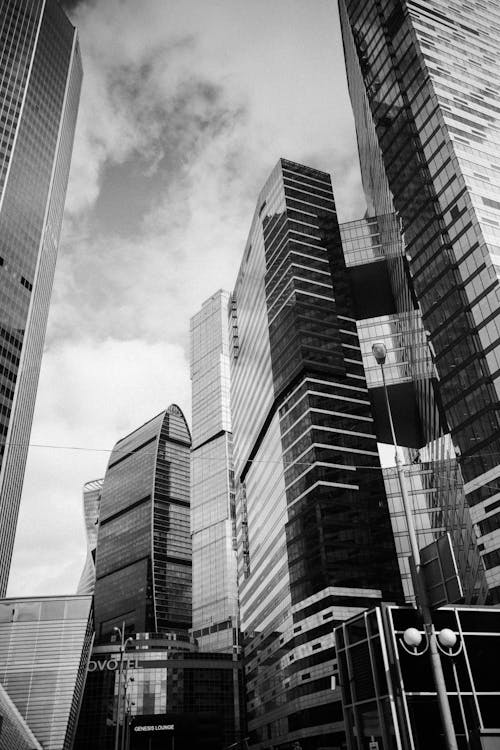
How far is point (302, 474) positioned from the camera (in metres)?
126

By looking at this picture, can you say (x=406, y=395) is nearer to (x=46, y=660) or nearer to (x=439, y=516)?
(x=439, y=516)

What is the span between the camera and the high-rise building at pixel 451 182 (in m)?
89.6

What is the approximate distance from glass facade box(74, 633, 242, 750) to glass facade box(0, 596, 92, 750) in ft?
121

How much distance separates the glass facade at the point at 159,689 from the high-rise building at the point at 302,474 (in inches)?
262

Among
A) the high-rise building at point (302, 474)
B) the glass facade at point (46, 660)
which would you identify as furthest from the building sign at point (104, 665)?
the glass facade at point (46, 660)

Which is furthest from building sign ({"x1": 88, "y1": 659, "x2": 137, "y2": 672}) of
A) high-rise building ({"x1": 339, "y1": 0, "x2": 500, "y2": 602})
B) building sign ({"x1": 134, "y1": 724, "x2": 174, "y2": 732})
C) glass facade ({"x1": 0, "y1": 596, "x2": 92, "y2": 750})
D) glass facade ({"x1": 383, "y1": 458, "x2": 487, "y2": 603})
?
high-rise building ({"x1": 339, "y1": 0, "x2": 500, "y2": 602})

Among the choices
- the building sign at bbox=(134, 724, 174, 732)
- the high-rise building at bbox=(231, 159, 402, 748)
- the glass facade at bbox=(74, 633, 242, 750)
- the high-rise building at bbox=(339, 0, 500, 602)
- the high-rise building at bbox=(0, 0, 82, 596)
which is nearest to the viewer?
the high-rise building at bbox=(339, 0, 500, 602)

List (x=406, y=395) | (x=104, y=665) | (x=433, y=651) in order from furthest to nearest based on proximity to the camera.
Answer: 1. (x=104, y=665)
2. (x=406, y=395)
3. (x=433, y=651)

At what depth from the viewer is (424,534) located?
11800cm

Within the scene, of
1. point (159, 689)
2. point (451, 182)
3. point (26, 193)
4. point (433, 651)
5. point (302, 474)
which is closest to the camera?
point (433, 651)

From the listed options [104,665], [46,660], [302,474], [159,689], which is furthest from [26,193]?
[159,689]

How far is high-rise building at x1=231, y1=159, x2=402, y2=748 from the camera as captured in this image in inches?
4405

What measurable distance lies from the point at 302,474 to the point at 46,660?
56137mm

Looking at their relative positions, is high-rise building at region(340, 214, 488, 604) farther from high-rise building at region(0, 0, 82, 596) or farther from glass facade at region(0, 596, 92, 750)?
high-rise building at region(0, 0, 82, 596)
